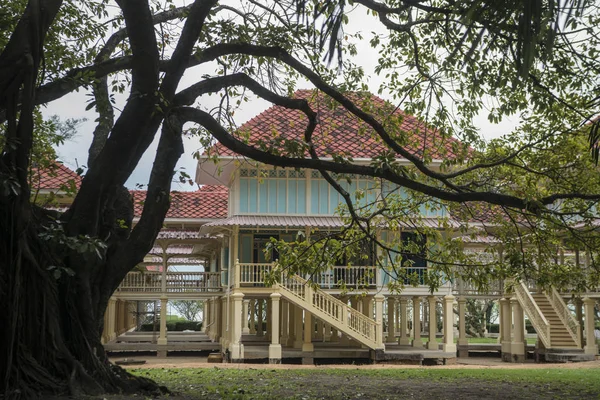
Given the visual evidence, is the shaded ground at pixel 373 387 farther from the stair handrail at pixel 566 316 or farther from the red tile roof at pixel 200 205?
the red tile roof at pixel 200 205

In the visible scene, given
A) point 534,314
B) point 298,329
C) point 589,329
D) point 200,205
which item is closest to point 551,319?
point 534,314

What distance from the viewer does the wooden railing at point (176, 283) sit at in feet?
87.8

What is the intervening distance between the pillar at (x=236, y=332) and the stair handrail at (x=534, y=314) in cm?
946

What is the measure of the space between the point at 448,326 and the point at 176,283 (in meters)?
9.80

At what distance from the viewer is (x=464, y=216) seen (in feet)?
39.8

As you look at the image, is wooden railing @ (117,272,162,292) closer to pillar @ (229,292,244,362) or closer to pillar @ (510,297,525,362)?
pillar @ (229,292,244,362)

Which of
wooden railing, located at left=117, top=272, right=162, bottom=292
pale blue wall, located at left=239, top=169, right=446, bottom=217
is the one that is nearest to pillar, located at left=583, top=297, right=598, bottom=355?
pale blue wall, located at left=239, top=169, right=446, bottom=217

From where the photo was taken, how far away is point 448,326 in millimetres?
25953

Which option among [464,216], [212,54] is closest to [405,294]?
[464,216]

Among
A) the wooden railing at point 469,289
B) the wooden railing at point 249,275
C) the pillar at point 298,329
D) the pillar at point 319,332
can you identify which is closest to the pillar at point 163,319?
the wooden railing at point 249,275

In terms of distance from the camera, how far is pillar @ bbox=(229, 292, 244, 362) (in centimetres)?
2361

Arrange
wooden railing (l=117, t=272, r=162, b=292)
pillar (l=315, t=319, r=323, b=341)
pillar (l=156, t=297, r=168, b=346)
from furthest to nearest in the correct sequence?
pillar (l=315, t=319, r=323, b=341), wooden railing (l=117, t=272, r=162, b=292), pillar (l=156, t=297, r=168, b=346)

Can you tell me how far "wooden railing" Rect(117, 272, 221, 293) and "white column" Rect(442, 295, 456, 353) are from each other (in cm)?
794

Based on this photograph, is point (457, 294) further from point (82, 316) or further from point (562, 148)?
point (82, 316)
